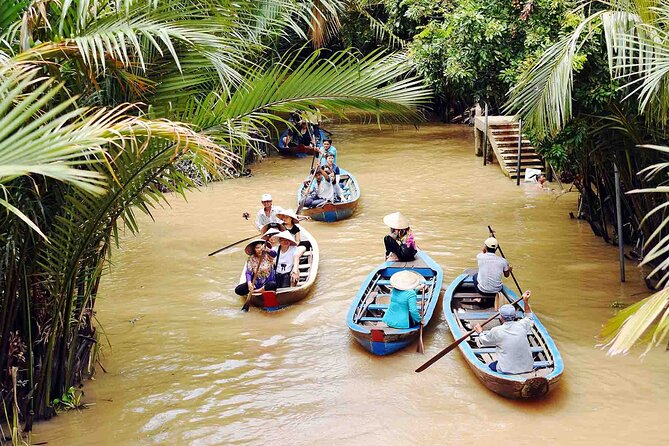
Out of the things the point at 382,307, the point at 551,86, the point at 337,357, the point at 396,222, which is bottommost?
the point at 337,357

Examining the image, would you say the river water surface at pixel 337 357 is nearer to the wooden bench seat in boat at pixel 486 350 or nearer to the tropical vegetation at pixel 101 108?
the wooden bench seat in boat at pixel 486 350

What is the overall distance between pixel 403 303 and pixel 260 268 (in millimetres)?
2345

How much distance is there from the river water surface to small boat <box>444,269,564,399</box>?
8.5 inches

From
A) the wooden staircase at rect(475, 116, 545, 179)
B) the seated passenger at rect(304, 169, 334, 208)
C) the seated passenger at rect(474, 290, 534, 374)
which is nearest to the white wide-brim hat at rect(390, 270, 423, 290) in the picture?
the seated passenger at rect(474, 290, 534, 374)

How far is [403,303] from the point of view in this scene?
28.9ft

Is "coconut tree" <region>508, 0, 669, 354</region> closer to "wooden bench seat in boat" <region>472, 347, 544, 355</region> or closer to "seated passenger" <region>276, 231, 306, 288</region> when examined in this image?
"wooden bench seat in boat" <region>472, 347, 544, 355</region>

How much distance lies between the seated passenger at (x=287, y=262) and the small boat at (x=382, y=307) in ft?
3.34

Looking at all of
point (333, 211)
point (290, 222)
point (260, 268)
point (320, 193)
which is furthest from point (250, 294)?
point (320, 193)

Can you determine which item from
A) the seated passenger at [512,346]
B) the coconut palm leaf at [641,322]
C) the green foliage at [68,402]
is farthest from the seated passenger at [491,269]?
the coconut palm leaf at [641,322]

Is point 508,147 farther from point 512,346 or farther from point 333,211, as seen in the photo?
point 512,346

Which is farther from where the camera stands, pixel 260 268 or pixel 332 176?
pixel 332 176

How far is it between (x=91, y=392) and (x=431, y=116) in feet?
65.7

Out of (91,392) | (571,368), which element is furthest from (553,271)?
(91,392)

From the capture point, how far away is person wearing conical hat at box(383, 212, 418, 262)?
10836 mm
